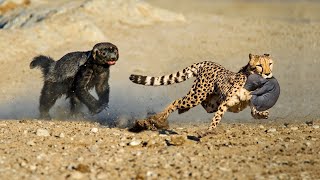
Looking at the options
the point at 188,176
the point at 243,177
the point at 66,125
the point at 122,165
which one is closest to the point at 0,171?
the point at 122,165

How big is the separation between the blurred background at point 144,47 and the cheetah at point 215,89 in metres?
1.03

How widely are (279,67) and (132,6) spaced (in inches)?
219

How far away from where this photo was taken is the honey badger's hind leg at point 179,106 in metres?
8.38

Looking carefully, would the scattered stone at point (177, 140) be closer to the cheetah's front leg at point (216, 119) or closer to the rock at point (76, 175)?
the cheetah's front leg at point (216, 119)

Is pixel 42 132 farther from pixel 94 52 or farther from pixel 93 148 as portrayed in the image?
pixel 94 52

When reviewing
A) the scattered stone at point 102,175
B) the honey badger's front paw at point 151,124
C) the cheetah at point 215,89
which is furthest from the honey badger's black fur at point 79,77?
the scattered stone at point 102,175

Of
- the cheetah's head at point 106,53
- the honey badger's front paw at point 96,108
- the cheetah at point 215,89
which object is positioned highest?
the cheetah's head at point 106,53

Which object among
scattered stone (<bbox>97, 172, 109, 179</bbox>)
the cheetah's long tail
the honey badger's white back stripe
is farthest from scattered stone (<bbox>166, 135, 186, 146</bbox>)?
the cheetah's long tail

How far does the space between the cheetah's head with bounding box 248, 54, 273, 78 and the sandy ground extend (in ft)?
2.21

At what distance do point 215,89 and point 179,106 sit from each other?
18.7 inches

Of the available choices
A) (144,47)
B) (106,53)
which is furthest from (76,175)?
(144,47)

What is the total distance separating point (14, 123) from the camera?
30.3 feet

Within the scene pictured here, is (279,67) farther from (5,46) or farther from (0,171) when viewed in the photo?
(0,171)

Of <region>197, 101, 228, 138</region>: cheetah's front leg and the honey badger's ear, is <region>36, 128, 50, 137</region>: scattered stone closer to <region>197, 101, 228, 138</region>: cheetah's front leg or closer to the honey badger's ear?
<region>197, 101, 228, 138</region>: cheetah's front leg
